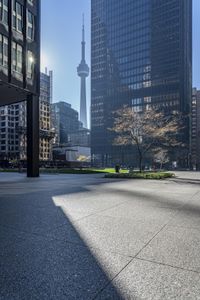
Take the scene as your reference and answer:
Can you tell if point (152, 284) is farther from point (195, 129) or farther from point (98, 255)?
point (195, 129)

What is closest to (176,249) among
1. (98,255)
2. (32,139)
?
(98,255)

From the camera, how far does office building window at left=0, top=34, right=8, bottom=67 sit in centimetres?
2305

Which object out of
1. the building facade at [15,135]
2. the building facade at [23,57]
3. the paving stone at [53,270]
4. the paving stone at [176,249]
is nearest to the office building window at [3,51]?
the building facade at [23,57]

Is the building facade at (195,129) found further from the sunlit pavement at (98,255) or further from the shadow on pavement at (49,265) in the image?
the shadow on pavement at (49,265)

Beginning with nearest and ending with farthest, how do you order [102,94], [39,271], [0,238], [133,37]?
[39,271], [0,238], [133,37], [102,94]

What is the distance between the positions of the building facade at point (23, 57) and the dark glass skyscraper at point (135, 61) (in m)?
96.4

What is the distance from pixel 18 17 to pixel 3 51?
4691 millimetres

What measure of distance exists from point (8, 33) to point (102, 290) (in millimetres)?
25361

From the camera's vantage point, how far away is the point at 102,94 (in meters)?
142

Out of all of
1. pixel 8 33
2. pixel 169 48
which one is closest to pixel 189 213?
pixel 8 33

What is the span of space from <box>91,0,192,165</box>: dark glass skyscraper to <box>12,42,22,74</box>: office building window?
98.9m

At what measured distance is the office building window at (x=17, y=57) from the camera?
24.3 meters

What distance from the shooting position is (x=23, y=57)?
2544cm

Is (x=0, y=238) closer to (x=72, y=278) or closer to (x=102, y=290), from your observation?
(x=72, y=278)
